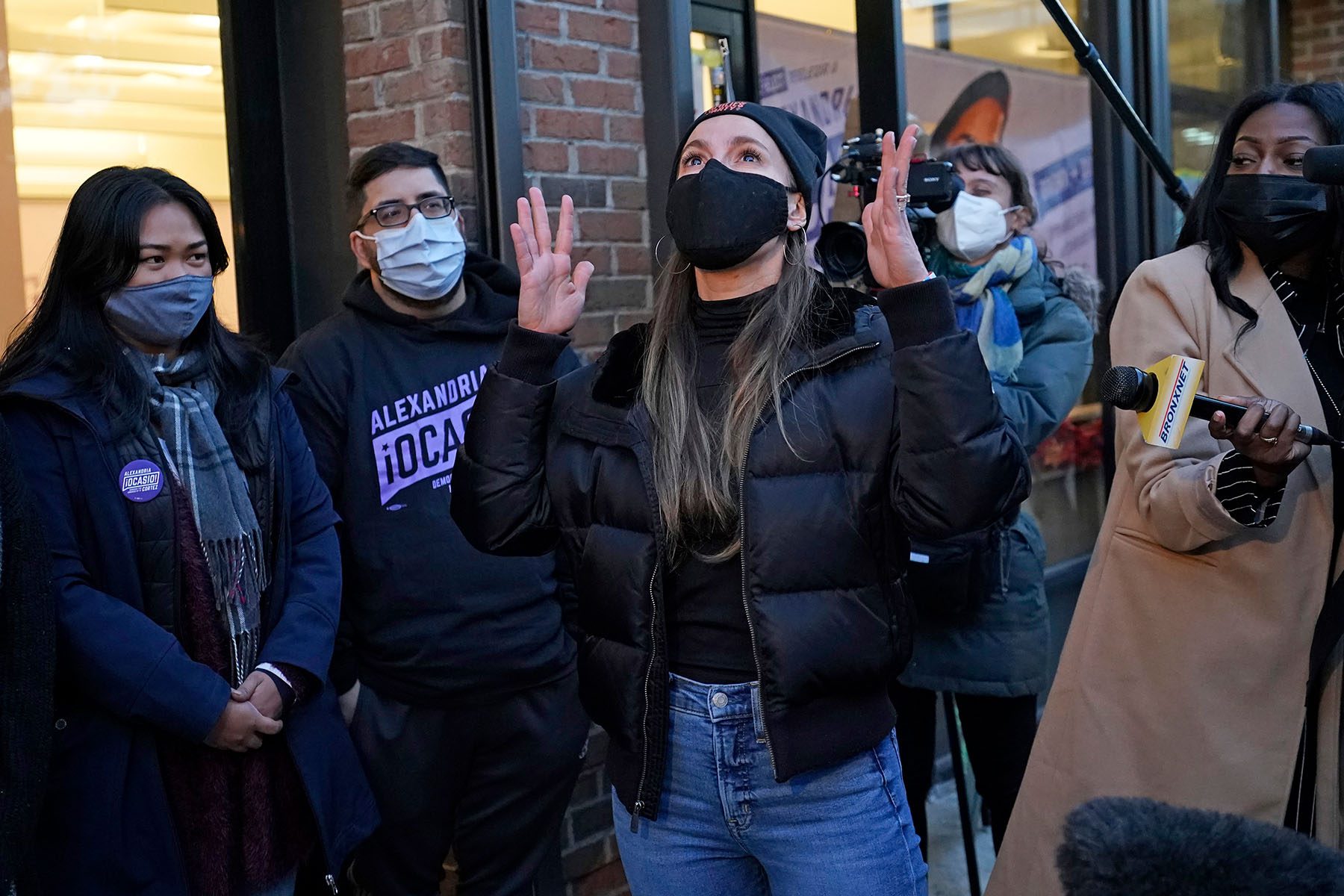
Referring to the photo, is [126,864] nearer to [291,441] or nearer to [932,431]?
[291,441]

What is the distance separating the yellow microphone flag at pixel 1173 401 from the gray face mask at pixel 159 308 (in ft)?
5.58

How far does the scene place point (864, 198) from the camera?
3.22m

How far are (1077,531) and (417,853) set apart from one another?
3.90 m

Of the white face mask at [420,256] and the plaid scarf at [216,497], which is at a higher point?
the white face mask at [420,256]

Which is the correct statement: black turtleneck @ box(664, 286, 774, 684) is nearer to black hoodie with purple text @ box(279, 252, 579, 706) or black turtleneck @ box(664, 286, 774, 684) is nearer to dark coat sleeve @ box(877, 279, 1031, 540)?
dark coat sleeve @ box(877, 279, 1031, 540)

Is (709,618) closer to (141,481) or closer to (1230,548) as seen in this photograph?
(1230,548)

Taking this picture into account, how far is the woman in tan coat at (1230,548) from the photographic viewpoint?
7.29ft

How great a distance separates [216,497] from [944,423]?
1.32 m

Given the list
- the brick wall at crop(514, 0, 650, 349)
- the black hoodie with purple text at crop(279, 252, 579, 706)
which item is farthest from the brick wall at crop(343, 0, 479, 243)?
the black hoodie with purple text at crop(279, 252, 579, 706)

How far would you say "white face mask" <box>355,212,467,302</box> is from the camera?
2.86 metres

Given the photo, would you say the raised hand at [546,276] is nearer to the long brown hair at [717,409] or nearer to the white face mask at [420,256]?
the long brown hair at [717,409]

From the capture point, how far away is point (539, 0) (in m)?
3.37

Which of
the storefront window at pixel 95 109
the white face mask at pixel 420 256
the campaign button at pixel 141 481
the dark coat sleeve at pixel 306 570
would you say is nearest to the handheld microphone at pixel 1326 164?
the white face mask at pixel 420 256

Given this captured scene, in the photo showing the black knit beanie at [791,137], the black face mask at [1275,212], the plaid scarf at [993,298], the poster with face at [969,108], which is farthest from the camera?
the poster with face at [969,108]
